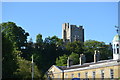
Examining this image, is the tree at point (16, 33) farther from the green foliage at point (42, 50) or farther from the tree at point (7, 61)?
the tree at point (7, 61)

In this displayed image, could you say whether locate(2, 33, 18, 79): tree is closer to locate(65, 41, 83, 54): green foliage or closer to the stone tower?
locate(65, 41, 83, 54): green foliage

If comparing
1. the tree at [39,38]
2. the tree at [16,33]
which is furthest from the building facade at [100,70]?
the tree at [39,38]

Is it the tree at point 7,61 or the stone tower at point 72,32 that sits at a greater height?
the stone tower at point 72,32

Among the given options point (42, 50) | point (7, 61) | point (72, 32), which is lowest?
point (7, 61)

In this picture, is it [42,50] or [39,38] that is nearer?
[42,50]

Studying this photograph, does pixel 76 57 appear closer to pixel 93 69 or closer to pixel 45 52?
pixel 45 52

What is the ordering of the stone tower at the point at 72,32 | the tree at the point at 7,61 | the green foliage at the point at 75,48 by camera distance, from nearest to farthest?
the tree at the point at 7,61 < the green foliage at the point at 75,48 < the stone tower at the point at 72,32

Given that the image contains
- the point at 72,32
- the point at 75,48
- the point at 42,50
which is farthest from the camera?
the point at 72,32

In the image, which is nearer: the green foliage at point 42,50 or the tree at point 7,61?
the tree at point 7,61

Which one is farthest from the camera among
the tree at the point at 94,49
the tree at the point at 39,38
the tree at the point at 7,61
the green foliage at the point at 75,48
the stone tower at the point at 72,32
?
the stone tower at the point at 72,32

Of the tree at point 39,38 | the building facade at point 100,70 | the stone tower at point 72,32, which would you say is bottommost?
the building facade at point 100,70

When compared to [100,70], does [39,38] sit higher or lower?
higher

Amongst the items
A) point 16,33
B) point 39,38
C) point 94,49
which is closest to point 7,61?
point 16,33

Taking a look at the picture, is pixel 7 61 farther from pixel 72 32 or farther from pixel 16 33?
pixel 72 32
